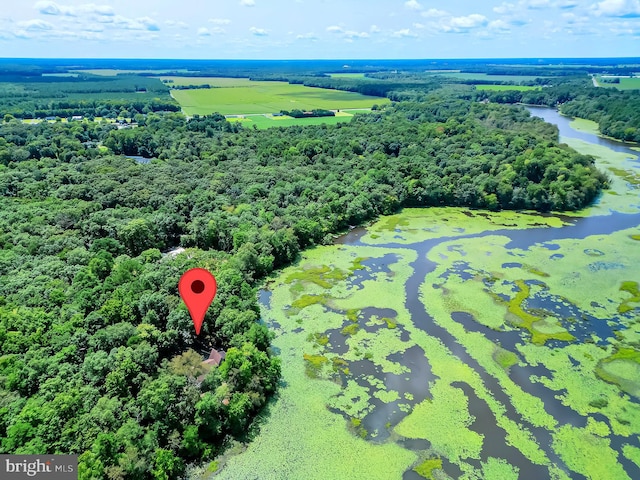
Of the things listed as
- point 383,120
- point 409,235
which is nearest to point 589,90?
point 383,120

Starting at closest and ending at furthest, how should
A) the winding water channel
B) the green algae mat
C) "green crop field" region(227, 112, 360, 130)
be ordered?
1. the green algae mat
2. the winding water channel
3. "green crop field" region(227, 112, 360, 130)

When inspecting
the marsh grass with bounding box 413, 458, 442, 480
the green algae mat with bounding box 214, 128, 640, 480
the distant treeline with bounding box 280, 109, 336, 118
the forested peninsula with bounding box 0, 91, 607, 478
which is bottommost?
the marsh grass with bounding box 413, 458, 442, 480

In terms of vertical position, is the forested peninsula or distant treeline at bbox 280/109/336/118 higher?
distant treeline at bbox 280/109/336/118

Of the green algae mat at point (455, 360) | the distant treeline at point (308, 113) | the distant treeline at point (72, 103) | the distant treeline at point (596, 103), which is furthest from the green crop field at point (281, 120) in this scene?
the green algae mat at point (455, 360)

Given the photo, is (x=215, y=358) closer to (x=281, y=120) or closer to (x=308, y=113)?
(x=281, y=120)

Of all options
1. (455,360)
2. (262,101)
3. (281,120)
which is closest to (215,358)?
(455,360)

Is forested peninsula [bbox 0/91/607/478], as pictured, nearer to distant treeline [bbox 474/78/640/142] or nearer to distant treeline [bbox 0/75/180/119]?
distant treeline [bbox 474/78/640/142]

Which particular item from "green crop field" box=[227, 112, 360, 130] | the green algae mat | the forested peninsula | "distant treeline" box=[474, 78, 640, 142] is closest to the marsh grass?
the green algae mat
